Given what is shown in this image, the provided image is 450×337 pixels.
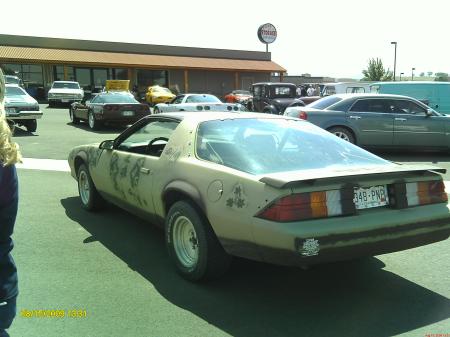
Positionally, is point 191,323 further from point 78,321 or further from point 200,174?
point 200,174

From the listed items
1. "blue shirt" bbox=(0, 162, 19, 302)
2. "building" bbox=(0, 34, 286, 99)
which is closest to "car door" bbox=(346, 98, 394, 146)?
"blue shirt" bbox=(0, 162, 19, 302)

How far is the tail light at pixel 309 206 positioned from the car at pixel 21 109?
12936 mm

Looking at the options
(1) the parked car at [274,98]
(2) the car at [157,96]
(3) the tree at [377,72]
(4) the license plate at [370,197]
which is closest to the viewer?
(4) the license plate at [370,197]

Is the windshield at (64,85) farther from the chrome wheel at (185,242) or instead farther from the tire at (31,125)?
the chrome wheel at (185,242)

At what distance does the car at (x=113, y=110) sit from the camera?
54.9 ft

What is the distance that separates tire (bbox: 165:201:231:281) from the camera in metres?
3.79

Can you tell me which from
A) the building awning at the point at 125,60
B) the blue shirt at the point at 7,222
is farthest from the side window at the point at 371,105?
the building awning at the point at 125,60

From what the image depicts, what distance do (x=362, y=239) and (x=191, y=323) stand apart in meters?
1.32

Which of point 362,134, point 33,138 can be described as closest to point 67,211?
point 362,134

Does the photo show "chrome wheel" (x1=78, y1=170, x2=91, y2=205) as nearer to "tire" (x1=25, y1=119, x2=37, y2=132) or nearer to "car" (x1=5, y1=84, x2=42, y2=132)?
"car" (x1=5, y1=84, x2=42, y2=132)

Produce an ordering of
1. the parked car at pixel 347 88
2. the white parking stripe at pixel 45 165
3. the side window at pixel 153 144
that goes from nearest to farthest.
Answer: the side window at pixel 153 144
the white parking stripe at pixel 45 165
the parked car at pixel 347 88

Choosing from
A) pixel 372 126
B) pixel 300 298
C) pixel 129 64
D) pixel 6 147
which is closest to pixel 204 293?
pixel 300 298

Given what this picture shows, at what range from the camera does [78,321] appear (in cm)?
338

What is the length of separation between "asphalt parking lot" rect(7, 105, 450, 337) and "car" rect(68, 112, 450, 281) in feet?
1.20
